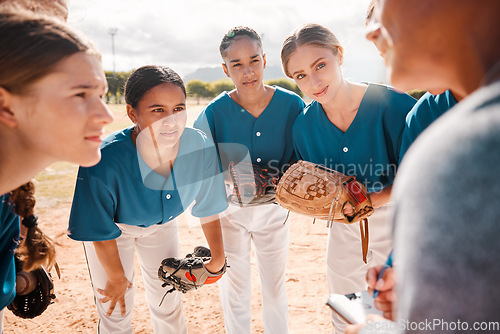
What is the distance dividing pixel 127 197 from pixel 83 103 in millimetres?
1067

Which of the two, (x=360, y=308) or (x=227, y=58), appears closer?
(x=360, y=308)

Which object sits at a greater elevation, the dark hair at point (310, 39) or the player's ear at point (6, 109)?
the dark hair at point (310, 39)

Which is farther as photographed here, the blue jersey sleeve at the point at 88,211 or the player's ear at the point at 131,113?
the player's ear at the point at 131,113

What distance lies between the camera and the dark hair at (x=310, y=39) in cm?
220

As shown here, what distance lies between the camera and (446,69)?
2.41 feet

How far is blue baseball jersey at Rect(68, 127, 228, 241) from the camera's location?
202 centimetres

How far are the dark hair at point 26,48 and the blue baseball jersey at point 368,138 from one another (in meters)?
1.63

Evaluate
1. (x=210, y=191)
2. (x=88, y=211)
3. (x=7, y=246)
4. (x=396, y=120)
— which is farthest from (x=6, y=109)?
(x=396, y=120)

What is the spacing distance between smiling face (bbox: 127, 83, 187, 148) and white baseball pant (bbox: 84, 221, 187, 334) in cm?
66

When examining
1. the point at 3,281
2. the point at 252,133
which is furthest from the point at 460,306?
the point at 252,133

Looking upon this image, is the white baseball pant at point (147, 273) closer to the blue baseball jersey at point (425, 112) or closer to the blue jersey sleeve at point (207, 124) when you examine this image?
the blue jersey sleeve at point (207, 124)

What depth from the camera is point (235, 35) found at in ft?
8.62

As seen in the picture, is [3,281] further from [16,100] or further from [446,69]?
[446,69]

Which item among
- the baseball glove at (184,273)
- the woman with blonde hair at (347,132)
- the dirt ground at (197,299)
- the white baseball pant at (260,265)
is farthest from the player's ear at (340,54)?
the baseball glove at (184,273)
